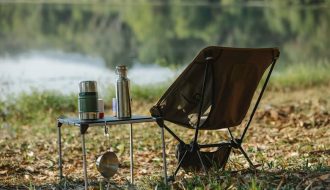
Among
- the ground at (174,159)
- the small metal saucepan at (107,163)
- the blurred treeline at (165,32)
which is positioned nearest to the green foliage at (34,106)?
the ground at (174,159)

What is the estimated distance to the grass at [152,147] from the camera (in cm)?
388

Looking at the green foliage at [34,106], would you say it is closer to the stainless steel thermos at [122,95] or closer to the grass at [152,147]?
the grass at [152,147]

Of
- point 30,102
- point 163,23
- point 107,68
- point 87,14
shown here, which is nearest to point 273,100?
point 30,102

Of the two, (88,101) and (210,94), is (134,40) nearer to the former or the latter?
(210,94)

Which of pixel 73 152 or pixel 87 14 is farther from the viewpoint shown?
pixel 87 14

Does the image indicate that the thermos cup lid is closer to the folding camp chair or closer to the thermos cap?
the thermos cap

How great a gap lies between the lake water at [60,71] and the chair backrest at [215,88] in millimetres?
7815

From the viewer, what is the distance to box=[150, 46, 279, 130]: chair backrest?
4.04 m

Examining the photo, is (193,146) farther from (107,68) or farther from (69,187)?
Result: (107,68)

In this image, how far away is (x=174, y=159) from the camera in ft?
18.2

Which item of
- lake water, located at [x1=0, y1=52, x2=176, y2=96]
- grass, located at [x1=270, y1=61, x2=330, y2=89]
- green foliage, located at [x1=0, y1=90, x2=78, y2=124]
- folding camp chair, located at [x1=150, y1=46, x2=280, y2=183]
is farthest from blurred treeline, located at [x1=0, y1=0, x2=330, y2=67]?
folding camp chair, located at [x1=150, y1=46, x2=280, y2=183]

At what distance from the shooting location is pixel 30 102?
9031 millimetres

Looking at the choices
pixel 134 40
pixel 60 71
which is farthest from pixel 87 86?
pixel 134 40

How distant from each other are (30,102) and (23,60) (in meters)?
11.2
